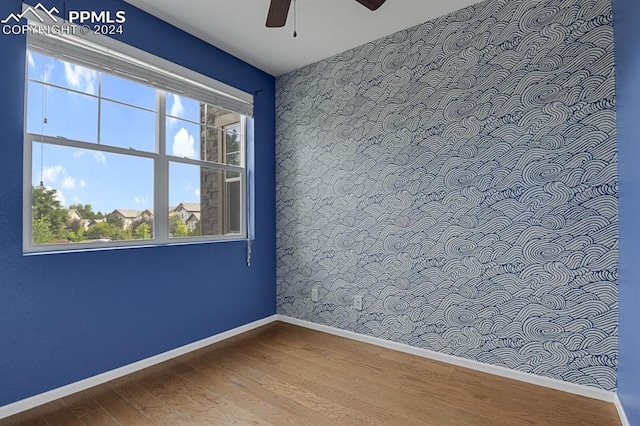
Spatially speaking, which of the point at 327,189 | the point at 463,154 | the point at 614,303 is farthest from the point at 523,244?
the point at 327,189

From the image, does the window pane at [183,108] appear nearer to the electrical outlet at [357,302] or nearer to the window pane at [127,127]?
the window pane at [127,127]

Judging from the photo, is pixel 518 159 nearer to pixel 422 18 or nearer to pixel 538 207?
pixel 538 207

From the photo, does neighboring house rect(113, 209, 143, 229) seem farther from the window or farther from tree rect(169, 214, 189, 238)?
tree rect(169, 214, 189, 238)

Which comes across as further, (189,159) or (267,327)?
(267,327)

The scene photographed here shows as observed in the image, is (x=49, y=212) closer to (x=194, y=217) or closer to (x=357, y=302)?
(x=194, y=217)

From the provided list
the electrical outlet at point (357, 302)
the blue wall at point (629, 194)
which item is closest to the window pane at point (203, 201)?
the electrical outlet at point (357, 302)

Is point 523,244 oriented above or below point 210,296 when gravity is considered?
above

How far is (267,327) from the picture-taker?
3.32 metres

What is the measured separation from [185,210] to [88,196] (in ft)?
2.40

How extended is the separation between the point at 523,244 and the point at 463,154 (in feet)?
2.52

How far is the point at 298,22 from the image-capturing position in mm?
2613

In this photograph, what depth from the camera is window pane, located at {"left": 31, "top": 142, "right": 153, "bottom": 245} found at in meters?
2.02

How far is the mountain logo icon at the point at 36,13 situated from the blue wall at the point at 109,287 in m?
0.05

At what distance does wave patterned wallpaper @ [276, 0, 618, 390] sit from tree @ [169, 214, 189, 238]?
1.19 m
